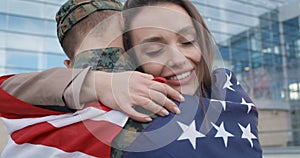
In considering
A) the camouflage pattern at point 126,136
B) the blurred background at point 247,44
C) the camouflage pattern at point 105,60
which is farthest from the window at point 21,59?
the camouflage pattern at point 126,136

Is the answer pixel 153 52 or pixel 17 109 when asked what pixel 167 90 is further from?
pixel 17 109

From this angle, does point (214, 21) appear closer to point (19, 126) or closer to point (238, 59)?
point (238, 59)

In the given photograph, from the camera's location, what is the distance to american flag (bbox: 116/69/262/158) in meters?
0.50

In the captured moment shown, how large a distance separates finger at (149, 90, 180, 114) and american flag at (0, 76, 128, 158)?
Answer: 52 mm

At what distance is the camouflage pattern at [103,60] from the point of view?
580 millimetres

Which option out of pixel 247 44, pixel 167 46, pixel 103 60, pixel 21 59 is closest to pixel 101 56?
pixel 103 60

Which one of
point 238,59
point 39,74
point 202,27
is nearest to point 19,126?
point 39,74

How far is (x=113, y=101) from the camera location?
52 cm

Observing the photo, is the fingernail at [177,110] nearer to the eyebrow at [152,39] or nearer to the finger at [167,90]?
the finger at [167,90]

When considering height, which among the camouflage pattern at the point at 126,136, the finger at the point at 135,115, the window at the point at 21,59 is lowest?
the camouflage pattern at the point at 126,136

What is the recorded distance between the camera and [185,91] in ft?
2.02

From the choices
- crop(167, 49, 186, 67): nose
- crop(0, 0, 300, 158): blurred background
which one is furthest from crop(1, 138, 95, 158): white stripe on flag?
crop(0, 0, 300, 158): blurred background

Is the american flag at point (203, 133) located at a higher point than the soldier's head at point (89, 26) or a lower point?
lower

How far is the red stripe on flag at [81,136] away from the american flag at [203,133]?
3 centimetres
